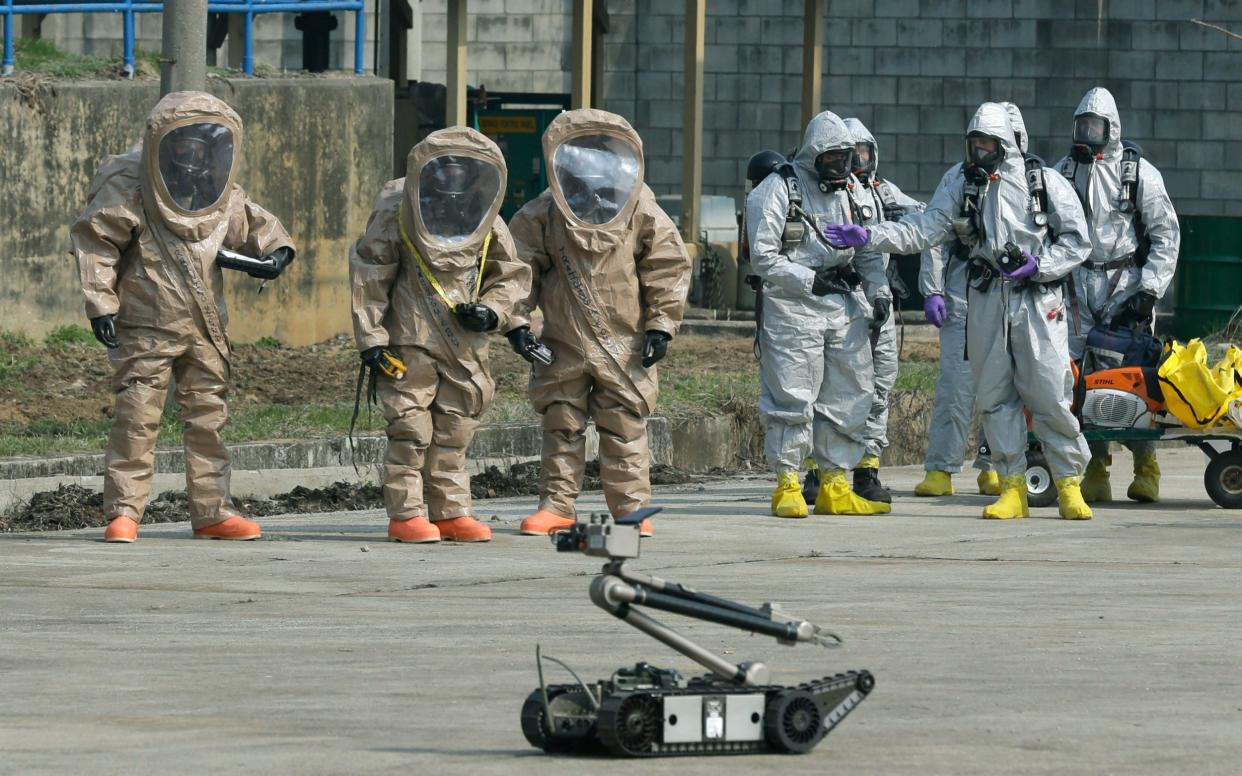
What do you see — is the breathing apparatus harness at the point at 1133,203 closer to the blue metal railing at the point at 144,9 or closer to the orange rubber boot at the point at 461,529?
the orange rubber boot at the point at 461,529

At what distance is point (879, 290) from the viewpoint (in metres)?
11.9

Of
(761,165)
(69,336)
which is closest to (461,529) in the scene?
(761,165)

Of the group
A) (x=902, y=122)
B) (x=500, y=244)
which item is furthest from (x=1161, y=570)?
(x=902, y=122)

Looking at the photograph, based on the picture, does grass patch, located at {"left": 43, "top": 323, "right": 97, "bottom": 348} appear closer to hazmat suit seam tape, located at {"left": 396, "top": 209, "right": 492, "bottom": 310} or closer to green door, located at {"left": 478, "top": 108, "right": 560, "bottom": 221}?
hazmat suit seam tape, located at {"left": 396, "top": 209, "right": 492, "bottom": 310}

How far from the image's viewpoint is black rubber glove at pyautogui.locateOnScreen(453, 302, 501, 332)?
10.3m

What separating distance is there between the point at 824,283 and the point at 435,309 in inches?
86.1

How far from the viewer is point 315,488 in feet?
41.8

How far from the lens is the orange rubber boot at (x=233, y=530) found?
10.5 meters

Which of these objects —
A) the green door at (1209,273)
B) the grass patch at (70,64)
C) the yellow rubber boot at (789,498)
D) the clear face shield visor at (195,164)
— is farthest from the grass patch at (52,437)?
the green door at (1209,273)

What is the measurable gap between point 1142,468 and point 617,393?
3.65m

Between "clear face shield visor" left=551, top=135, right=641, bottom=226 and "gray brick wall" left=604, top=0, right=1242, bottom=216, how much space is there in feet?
45.3

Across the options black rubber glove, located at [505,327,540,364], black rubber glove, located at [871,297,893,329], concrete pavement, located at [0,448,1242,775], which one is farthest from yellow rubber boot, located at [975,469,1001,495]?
black rubber glove, located at [505,327,540,364]

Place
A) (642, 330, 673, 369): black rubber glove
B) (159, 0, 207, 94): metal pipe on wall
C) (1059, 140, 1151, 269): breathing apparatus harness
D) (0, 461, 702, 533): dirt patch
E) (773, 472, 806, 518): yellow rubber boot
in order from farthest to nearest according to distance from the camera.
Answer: (159, 0, 207, 94): metal pipe on wall, (1059, 140, 1151, 269): breathing apparatus harness, (773, 472, 806, 518): yellow rubber boot, (0, 461, 702, 533): dirt patch, (642, 330, 673, 369): black rubber glove

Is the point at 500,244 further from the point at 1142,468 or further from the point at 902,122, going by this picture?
the point at 902,122
